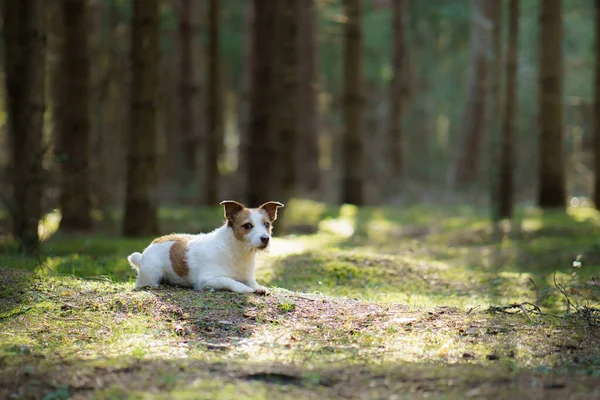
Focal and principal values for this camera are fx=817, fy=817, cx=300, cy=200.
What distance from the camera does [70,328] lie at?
7.38 metres

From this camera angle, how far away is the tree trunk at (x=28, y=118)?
12617 millimetres

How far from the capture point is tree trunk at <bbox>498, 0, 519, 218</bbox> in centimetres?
1977

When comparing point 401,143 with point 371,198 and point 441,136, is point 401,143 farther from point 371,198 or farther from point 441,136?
point 441,136

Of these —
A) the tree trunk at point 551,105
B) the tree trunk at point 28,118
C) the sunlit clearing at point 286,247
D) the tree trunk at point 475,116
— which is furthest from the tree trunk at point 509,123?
the tree trunk at point 475,116

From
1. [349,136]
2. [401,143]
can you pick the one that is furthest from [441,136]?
[349,136]

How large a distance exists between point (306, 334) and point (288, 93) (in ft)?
51.2

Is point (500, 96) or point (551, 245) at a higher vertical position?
point (500, 96)

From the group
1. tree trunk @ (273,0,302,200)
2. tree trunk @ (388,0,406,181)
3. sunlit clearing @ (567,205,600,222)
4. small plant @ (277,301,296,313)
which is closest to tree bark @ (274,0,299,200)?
tree trunk @ (273,0,302,200)

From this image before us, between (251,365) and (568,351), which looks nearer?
(251,365)

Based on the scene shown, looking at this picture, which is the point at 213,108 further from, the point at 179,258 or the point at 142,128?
the point at 179,258

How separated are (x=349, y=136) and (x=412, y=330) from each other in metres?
18.6

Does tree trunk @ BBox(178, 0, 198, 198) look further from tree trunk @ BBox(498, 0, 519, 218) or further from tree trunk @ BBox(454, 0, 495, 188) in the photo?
tree trunk @ BBox(498, 0, 519, 218)

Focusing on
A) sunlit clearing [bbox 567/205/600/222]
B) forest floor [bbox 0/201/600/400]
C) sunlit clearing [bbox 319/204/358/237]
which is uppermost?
forest floor [bbox 0/201/600/400]

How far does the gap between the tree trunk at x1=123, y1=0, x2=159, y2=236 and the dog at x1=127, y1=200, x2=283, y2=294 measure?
7.38m
